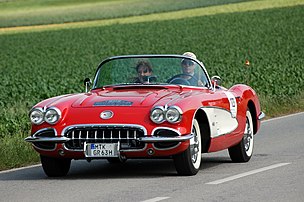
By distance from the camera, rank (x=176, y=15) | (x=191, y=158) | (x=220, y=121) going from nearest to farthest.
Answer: (x=191, y=158) → (x=220, y=121) → (x=176, y=15)

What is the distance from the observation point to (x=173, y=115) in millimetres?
10602

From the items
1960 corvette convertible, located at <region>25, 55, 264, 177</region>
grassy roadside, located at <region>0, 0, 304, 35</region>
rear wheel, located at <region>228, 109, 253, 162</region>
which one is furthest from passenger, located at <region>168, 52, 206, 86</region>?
grassy roadside, located at <region>0, 0, 304, 35</region>

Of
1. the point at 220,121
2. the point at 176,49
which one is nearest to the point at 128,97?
the point at 220,121

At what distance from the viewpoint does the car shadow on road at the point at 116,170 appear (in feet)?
36.5

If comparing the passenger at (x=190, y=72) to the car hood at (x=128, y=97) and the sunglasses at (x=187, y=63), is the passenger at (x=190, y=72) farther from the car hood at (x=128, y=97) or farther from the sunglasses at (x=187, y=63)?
the car hood at (x=128, y=97)

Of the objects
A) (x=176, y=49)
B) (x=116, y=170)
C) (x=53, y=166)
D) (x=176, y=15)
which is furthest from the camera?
(x=176, y=15)

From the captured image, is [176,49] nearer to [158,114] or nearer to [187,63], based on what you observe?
[187,63]

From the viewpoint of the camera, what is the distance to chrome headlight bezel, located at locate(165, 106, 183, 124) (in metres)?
10.6

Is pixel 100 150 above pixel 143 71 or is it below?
below

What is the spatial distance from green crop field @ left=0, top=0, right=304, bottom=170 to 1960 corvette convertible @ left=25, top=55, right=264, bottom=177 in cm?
361

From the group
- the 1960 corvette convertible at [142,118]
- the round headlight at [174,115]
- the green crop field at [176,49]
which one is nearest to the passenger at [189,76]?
the 1960 corvette convertible at [142,118]

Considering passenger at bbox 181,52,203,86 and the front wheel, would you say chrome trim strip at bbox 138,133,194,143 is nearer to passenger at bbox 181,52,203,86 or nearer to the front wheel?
the front wheel

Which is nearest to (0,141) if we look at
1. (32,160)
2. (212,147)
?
(32,160)

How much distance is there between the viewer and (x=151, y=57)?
12203 mm
